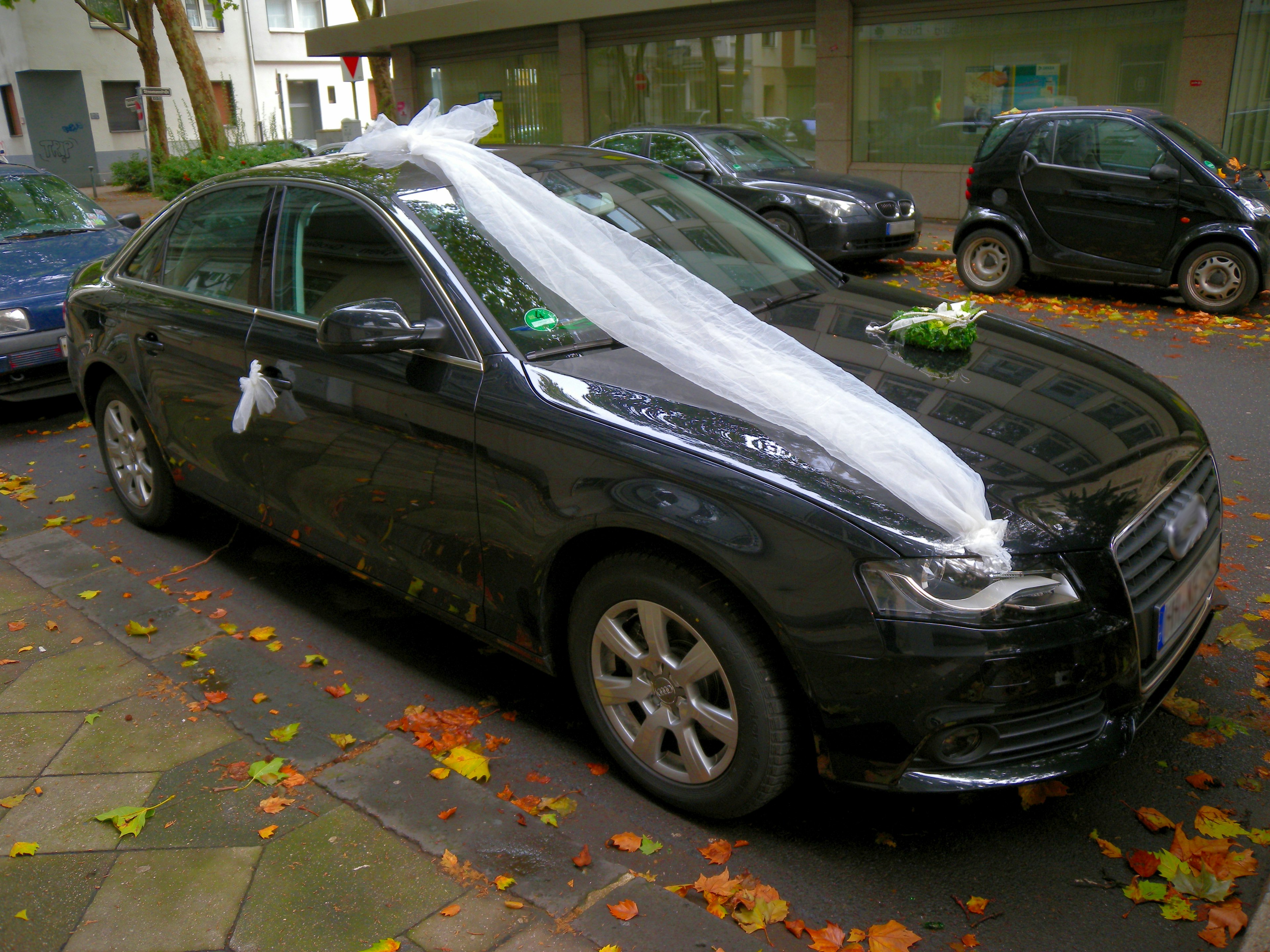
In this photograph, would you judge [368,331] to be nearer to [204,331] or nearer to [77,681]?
[204,331]

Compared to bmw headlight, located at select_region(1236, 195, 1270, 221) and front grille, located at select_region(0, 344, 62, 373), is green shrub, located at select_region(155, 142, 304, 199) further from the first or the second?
bmw headlight, located at select_region(1236, 195, 1270, 221)

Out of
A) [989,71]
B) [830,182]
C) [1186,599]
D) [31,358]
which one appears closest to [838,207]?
[830,182]

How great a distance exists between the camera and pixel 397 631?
14.3ft

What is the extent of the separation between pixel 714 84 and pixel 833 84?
2997 mm

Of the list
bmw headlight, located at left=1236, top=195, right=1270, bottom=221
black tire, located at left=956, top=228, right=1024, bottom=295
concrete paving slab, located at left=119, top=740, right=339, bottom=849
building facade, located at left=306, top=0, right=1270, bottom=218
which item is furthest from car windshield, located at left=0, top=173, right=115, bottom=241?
building facade, located at left=306, top=0, right=1270, bottom=218

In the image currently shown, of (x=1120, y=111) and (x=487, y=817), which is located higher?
(x=1120, y=111)

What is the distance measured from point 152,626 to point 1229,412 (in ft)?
20.6

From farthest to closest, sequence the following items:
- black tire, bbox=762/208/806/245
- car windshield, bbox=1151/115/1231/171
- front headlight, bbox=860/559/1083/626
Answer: black tire, bbox=762/208/806/245 < car windshield, bbox=1151/115/1231/171 < front headlight, bbox=860/559/1083/626

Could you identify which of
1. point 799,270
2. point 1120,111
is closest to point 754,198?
point 1120,111

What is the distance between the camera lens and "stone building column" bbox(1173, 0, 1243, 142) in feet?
45.8

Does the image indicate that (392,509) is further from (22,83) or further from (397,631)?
(22,83)

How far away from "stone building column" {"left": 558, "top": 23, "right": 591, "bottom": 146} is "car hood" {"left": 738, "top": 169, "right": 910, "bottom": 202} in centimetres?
957

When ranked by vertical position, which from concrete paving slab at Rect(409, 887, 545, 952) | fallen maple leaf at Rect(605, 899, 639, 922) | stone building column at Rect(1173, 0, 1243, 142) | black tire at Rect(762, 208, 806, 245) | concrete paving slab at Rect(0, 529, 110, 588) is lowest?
concrete paving slab at Rect(0, 529, 110, 588)

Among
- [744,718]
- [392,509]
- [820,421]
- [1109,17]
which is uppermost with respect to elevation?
[1109,17]
